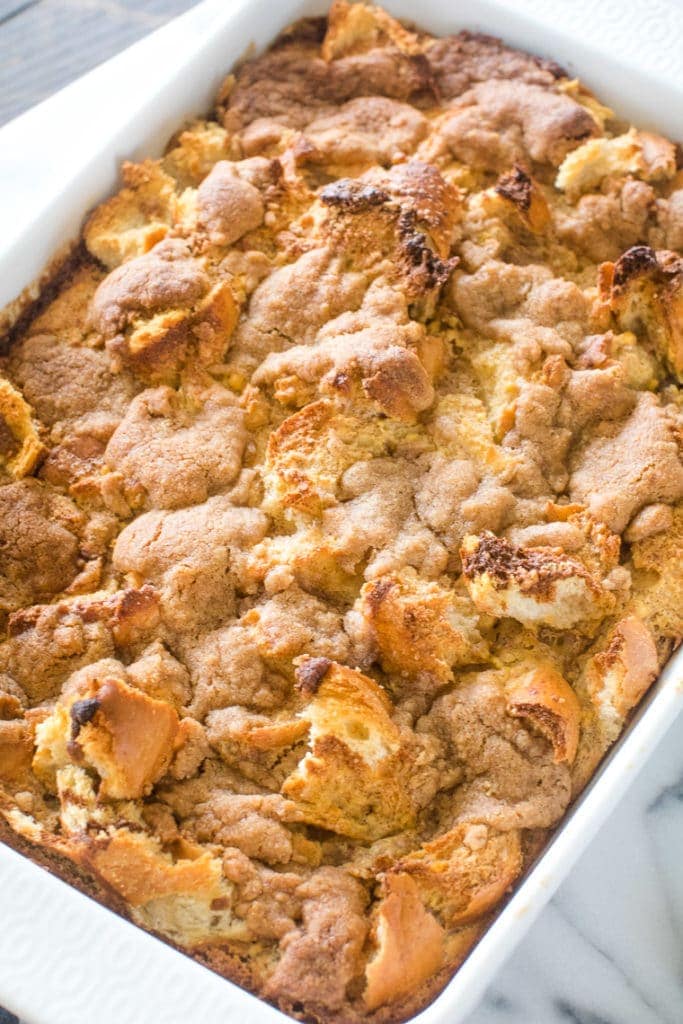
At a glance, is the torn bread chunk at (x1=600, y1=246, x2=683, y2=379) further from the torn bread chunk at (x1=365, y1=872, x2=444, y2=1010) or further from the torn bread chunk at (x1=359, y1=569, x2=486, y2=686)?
→ the torn bread chunk at (x1=365, y1=872, x2=444, y2=1010)

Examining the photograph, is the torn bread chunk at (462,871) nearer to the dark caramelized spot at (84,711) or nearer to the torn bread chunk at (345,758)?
the torn bread chunk at (345,758)

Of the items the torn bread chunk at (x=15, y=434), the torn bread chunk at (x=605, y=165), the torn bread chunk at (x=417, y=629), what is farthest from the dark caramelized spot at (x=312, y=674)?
the torn bread chunk at (x=605, y=165)

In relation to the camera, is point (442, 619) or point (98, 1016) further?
point (442, 619)

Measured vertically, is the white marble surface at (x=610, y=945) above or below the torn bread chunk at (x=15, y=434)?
below

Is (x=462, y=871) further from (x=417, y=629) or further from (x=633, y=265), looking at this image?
(x=633, y=265)

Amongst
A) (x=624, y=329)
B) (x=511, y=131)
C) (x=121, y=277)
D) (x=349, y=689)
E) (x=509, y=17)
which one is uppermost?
(x=509, y=17)

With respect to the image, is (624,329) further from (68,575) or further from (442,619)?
(68,575)

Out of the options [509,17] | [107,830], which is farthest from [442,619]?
[509,17]
